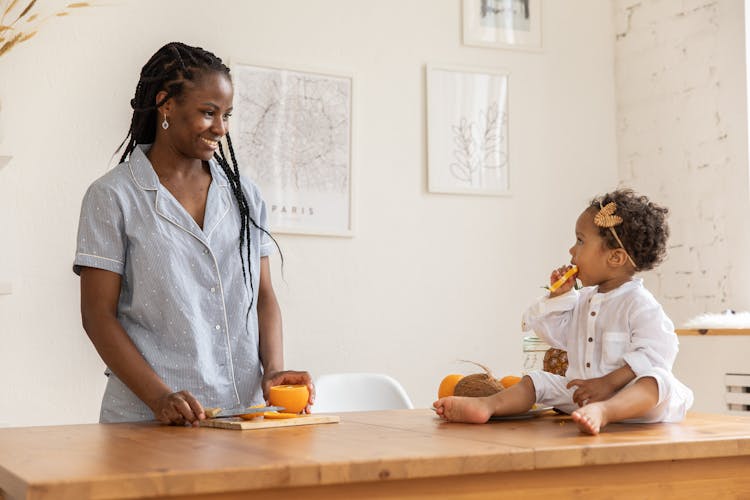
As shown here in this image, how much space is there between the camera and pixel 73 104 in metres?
3.43

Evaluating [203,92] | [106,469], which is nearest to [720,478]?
[106,469]

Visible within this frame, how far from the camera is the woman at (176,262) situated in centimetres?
191

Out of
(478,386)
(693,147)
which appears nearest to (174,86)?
(478,386)

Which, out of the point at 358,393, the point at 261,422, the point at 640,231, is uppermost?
the point at 640,231

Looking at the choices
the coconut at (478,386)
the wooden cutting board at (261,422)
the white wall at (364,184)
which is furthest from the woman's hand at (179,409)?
the white wall at (364,184)

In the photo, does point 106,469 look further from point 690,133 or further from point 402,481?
point 690,133

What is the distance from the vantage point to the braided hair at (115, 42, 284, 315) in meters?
2.04

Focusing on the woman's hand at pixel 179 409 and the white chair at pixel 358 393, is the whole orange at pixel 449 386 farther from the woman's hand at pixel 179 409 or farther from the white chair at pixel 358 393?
the white chair at pixel 358 393

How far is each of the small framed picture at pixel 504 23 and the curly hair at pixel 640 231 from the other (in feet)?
7.07

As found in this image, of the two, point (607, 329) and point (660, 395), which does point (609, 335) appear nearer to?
point (607, 329)

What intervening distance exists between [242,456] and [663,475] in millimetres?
648

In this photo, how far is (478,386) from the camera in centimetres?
197

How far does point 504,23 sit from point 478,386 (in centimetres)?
249

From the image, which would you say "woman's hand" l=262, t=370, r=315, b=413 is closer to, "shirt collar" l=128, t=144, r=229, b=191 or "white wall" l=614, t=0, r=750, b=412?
"shirt collar" l=128, t=144, r=229, b=191
